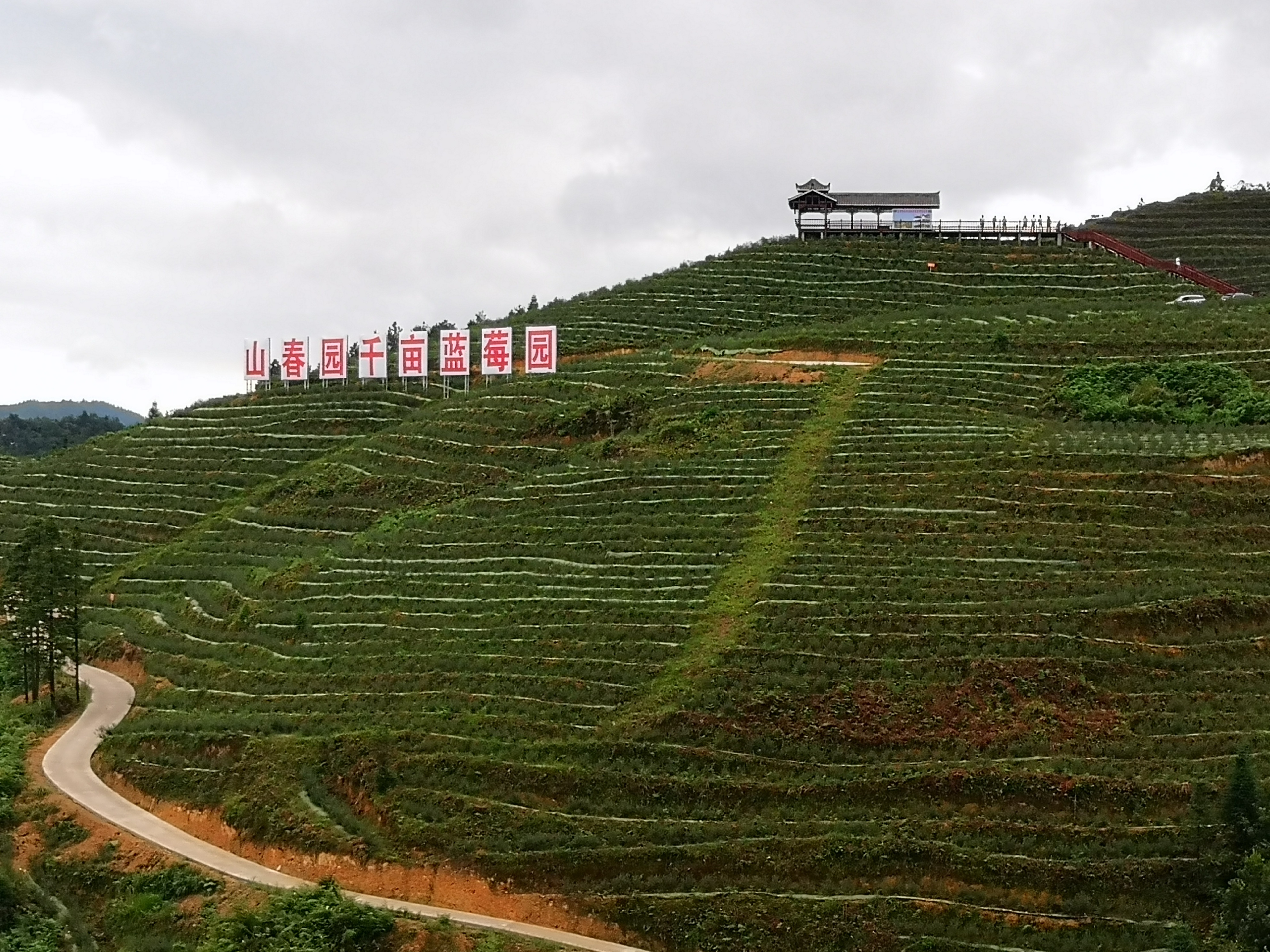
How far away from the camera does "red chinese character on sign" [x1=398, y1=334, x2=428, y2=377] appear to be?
4334cm

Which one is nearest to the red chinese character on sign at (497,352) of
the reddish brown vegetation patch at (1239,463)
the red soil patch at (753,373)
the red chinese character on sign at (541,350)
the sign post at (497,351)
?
the sign post at (497,351)

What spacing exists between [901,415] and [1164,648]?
12685 millimetres

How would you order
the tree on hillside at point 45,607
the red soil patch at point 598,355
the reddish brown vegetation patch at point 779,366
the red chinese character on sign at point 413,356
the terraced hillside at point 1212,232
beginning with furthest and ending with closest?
the terraced hillside at point 1212,232, the red soil patch at point 598,355, the red chinese character on sign at point 413,356, the reddish brown vegetation patch at point 779,366, the tree on hillside at point 45,607

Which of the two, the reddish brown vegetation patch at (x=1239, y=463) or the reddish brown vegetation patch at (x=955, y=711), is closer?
the reddish brown vegetation patch at (x=955, y=711)

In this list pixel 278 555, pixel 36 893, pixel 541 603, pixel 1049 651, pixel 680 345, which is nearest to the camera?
pixel 36 893

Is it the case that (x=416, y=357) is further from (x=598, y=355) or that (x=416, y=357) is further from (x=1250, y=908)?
(x=1250, y=908)

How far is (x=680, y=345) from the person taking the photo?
149 ft

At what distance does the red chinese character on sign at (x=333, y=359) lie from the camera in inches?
1778

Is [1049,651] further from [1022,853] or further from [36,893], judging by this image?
[36,893]

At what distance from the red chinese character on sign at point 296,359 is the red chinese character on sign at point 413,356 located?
4.60 m

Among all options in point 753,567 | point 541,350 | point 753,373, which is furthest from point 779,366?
point 753,567

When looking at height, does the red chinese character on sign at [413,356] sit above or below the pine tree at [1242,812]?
above

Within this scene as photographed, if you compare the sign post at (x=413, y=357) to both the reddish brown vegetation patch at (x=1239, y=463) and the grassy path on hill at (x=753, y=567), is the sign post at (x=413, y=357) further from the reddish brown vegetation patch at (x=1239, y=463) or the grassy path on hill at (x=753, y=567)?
the reddish brown vegetation patch at (x=1239, y=463)

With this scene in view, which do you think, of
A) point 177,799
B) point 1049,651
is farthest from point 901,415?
point 177,799
